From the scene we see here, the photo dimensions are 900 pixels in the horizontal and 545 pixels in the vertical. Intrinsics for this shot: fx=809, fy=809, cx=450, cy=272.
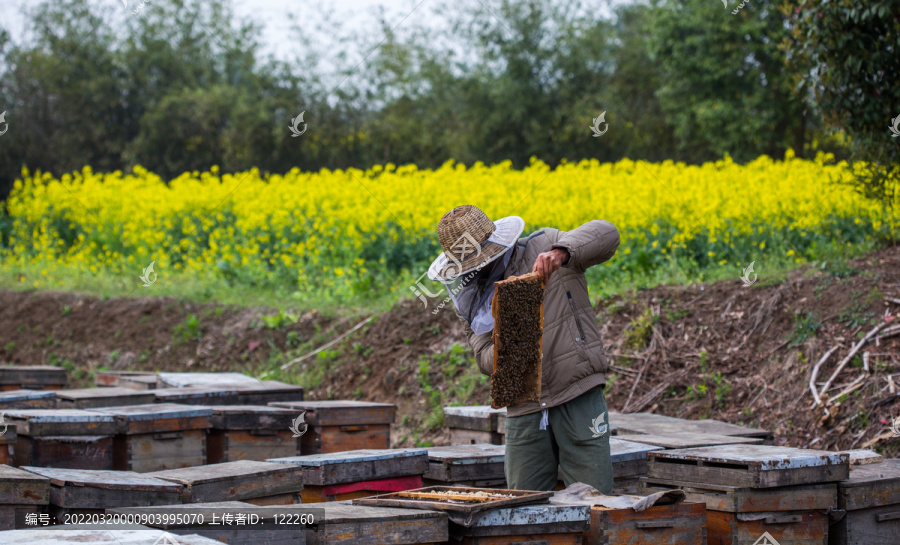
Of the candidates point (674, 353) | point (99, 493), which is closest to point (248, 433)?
point (99, 493)

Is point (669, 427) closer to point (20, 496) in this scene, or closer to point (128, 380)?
point (20, 496)

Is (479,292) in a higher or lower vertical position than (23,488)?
higher

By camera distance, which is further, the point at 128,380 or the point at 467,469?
the point at 128,380

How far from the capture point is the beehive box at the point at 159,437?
500 centimetres

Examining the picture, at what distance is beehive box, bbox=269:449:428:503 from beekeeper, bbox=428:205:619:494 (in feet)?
1.86

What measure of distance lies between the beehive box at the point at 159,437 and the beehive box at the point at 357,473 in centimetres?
117

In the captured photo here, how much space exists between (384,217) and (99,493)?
7992mm

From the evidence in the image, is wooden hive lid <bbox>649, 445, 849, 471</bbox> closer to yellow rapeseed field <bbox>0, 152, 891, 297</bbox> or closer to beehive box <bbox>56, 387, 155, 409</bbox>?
beehive box <bbox>56, 387, 155, 409</bbox>

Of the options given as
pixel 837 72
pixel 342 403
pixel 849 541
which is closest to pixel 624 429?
pixel 849 541

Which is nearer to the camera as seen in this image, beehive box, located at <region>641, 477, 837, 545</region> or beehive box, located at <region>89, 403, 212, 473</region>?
beehive box, located at <region>641, 477, 837, 545</region>

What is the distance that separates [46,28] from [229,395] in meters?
22.4

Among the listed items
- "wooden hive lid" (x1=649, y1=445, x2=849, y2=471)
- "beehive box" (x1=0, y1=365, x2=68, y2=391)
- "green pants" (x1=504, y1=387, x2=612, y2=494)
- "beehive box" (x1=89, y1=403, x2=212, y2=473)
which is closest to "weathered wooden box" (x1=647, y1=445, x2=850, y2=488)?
"wooden hive lid" (x1=649, y1=445, x2=849, y2=471)

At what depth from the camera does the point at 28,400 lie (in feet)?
19.2

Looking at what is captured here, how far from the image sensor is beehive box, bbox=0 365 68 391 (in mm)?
7355
